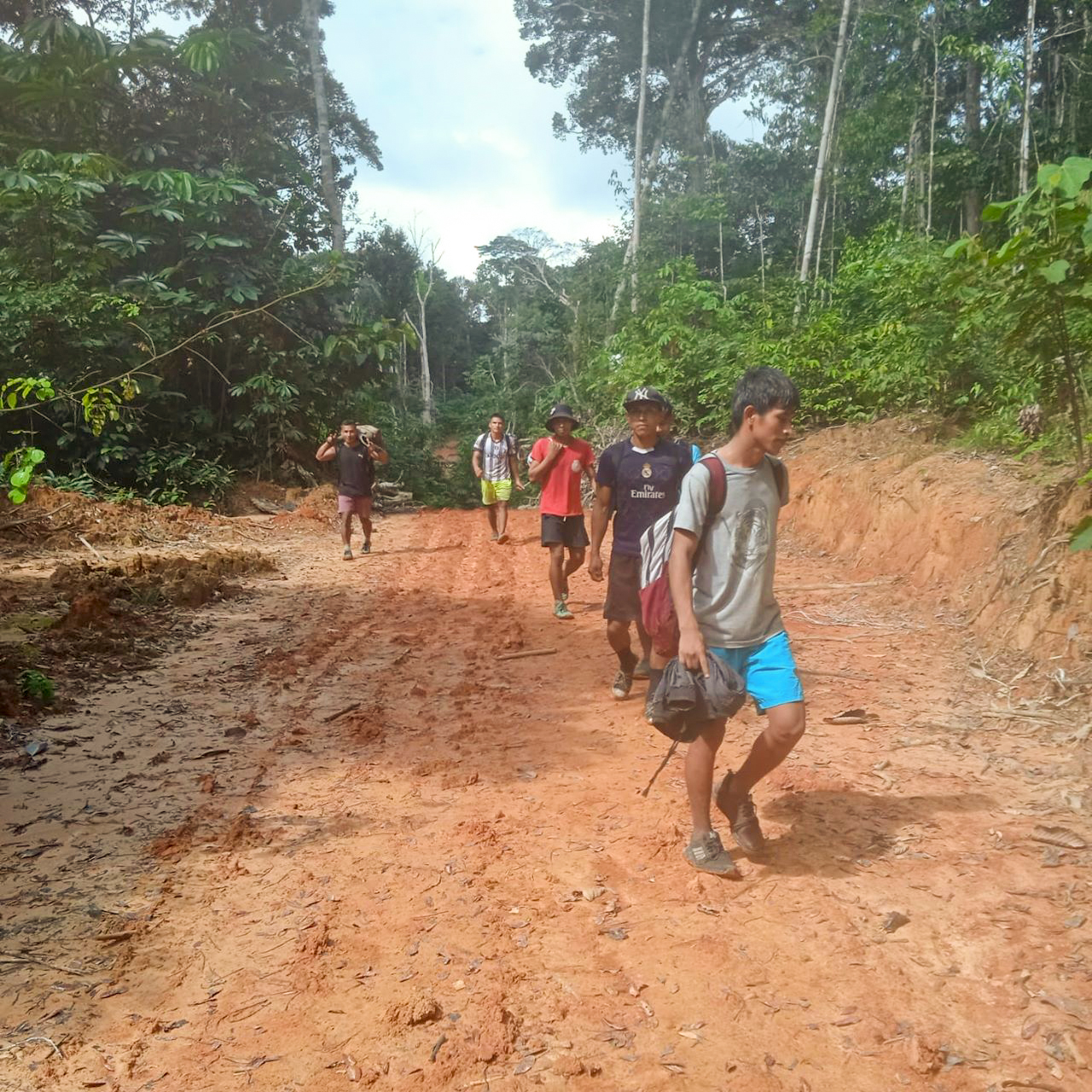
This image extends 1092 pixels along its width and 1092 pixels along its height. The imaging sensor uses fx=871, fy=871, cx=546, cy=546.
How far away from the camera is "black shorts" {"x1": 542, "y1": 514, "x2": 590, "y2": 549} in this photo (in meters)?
7.35

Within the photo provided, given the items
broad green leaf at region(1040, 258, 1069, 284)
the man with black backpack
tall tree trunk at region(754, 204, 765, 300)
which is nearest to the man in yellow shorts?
the man with black backpack

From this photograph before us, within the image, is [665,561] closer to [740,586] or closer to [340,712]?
[740,586]

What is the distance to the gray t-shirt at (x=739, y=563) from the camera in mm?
3264

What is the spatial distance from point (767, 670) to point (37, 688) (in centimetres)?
444

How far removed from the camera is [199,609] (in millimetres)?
8031

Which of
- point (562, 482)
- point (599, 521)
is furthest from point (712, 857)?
point (562, 482)

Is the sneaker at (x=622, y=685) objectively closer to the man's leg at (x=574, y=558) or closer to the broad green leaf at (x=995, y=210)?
the man's leg at (x=574, y=558)

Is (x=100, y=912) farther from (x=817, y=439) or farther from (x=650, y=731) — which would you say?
(x=817, y=439)

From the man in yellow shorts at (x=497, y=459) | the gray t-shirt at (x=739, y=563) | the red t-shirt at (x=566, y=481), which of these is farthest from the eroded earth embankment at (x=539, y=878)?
the man in yellow shorts at (x=497, y=459)

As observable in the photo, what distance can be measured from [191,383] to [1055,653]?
16084mm

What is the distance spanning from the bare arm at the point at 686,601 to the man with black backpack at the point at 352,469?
335 inches

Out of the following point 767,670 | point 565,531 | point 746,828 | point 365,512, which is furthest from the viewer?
point 365,512

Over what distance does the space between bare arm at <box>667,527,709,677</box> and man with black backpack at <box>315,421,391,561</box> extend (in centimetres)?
850

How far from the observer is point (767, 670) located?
3283 millimetres
